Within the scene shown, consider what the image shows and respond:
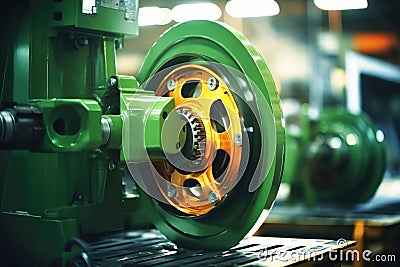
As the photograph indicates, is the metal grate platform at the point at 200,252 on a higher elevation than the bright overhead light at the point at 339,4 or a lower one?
lower

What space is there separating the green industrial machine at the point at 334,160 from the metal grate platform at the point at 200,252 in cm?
184

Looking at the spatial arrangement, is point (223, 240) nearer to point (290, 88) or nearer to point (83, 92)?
point (83, 92)

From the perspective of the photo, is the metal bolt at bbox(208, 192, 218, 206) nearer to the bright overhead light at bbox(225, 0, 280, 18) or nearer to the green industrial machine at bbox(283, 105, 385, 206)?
the green industrial machine at bbox(283, 105, 385, 206)

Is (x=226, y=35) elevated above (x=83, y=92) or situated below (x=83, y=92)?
above

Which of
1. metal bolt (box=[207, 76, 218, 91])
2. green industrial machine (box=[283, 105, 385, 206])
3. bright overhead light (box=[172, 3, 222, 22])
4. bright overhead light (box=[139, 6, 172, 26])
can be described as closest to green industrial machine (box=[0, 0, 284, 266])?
metal bolt (box=[207, 76, 218, 91])

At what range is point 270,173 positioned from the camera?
2.02 metres

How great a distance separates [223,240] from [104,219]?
0.39 m

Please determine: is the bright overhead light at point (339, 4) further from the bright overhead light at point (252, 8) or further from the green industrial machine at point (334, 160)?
the green industrial machine at point (334, 160)

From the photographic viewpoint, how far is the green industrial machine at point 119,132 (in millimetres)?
2047

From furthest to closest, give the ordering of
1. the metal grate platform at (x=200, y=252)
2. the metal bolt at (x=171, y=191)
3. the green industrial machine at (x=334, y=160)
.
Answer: the green industrial machine at (x=334, y=160) → the metal bolt at (x=171, y=191) → the metal grate platform at (x=200, y=252)

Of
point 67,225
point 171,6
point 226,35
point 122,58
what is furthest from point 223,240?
point 122,58

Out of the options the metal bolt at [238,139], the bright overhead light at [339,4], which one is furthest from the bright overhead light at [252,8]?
the metal bolt at [238,139]

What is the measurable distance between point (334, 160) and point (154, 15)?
2417mm

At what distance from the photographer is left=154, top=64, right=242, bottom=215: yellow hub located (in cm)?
211
